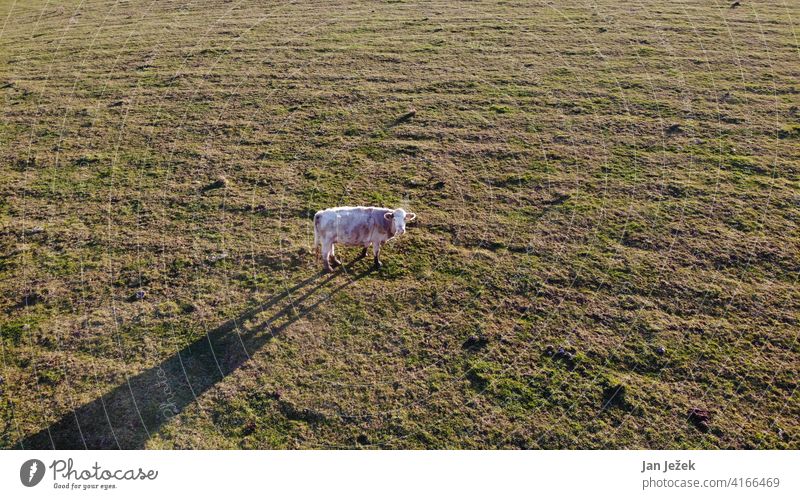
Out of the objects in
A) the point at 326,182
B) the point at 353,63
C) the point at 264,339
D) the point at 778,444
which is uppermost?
the point at 353,63

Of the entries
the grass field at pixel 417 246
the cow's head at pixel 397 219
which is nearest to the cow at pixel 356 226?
the cow's head at pixel 397 219

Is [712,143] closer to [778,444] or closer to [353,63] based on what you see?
[778,444]

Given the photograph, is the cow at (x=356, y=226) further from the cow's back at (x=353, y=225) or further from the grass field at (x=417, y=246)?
the grass field at (x=417, y=246)

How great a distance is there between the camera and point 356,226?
15.0 metres

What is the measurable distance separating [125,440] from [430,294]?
7615mm

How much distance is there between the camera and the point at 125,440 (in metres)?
11.4

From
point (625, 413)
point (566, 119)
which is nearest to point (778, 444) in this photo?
point (625, 413)

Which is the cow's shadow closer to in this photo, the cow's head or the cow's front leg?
the cow's front leg

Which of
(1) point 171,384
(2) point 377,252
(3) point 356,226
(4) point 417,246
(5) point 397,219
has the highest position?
(5) point 397,219

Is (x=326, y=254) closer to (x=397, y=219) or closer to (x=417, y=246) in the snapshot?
(x=397, y=219)

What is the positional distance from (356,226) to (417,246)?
7.32ft

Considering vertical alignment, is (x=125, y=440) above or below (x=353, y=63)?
below

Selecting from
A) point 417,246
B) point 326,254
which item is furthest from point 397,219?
point 326,254

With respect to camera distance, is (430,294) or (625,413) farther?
(430,294)
